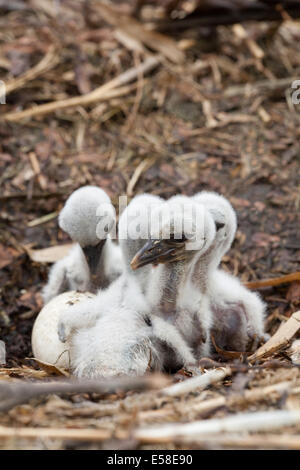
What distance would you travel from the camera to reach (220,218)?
296 centimetres

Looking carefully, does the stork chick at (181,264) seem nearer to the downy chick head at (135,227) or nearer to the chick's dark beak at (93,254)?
the downy chick head at (135,227)

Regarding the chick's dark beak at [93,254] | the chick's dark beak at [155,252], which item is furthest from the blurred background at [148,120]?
the chick's dark beak at [155,252]

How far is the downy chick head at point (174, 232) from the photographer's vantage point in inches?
104

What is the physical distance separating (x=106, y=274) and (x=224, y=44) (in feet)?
8.45

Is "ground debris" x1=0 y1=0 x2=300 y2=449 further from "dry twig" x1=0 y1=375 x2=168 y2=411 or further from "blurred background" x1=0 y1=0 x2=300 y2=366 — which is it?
"dry twig" x1=0 y1=375 x2=168 y2=411

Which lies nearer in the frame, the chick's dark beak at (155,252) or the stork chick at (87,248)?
the chick's dark beak at (155,252)

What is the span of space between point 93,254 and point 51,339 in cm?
52

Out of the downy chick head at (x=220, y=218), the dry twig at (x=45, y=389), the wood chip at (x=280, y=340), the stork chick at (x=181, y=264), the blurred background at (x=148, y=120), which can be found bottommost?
the dry twig at (x=45, y=389)

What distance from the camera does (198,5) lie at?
4.97 metres

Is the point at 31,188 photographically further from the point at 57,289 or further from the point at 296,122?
the point at 296,122

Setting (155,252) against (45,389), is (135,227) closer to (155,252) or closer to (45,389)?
(155,252)

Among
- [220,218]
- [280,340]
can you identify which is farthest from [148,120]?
[280,340]

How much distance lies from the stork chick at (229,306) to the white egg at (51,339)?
0.65m
